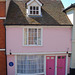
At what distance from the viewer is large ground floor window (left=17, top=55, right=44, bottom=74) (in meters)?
13.5

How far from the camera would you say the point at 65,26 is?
1303cm

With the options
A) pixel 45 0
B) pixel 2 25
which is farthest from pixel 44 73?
pixel 45 0

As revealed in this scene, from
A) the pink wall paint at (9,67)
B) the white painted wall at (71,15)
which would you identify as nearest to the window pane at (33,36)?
the pink wall paint at (9,67)

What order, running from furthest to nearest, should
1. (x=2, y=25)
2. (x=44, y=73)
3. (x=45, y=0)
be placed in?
1. (x=45, y=0)
2. (x=44, y=73)
3. (x=2, y=25)

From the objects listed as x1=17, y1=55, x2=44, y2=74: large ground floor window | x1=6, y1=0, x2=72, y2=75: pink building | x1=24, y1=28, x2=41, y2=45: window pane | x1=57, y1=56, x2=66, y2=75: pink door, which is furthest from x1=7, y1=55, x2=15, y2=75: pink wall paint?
x1=57, y1=56, x2=66, y2=75: pink door

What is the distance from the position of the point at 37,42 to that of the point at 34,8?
12.8ft

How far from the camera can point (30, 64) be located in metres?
13.6

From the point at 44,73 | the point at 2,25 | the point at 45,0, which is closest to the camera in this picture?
the point at 2,25

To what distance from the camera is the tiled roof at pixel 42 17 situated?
509 inches

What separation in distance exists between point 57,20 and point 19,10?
453 cm

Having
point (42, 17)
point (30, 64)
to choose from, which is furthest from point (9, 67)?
point (42, 17)

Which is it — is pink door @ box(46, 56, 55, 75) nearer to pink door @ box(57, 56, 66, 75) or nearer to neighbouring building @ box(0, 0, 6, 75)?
pink door @ box(57, 56, 66, 75)

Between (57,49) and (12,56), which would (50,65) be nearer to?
(57,49)

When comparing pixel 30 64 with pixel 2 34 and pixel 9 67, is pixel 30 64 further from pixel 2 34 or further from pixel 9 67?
pixel 2 34
